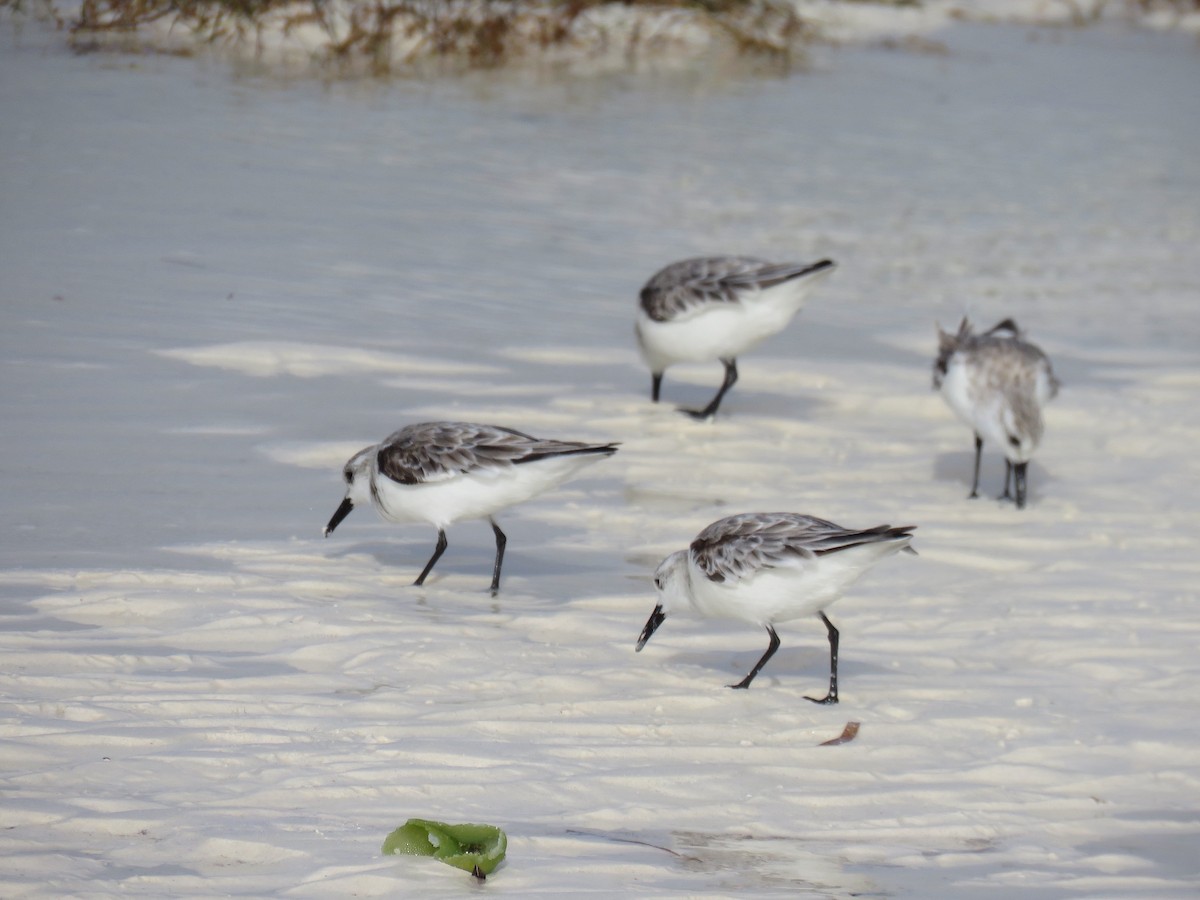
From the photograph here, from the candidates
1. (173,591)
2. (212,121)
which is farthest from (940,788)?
(212,121)

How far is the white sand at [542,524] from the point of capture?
4883 millimetres

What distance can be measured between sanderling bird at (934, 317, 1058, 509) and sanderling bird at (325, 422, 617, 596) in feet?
10.4

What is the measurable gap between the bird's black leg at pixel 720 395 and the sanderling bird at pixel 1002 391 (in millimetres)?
1332

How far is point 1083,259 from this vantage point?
15.5 metres

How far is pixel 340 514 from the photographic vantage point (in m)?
7.60

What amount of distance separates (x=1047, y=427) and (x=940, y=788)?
561 cm

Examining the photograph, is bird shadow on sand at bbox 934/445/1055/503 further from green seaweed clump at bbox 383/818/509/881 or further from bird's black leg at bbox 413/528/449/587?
green seaweed clump at bbox 383/818/509/881

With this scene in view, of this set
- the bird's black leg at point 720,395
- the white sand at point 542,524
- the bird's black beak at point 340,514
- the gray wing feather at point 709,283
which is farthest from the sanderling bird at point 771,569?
the gray wing feather at point 709,283

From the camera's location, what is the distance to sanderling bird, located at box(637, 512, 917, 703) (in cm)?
613

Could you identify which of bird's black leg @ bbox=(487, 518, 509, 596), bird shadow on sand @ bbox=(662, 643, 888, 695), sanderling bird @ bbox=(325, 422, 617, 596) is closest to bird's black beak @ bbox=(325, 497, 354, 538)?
sanderling bird @ bbox=(325, 422, 617, 596)

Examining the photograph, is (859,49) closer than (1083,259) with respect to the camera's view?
No

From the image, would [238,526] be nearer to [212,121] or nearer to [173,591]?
[173,591]

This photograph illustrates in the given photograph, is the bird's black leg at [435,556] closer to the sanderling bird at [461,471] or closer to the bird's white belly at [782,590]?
the sanderling bird at [461,471]

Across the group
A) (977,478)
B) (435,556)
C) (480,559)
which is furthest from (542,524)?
(977,478)
